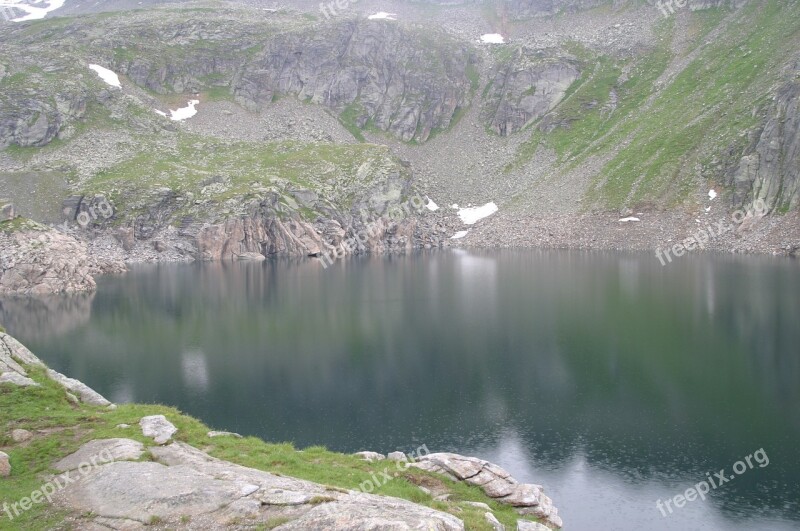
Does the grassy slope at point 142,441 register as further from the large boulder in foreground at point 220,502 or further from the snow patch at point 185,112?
the snow patch at point 185,112

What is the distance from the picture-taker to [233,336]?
57125 millimetres

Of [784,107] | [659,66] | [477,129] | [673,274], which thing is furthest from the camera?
[477,129]

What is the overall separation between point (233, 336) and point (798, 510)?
153ft

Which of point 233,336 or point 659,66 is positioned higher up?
point 659,66

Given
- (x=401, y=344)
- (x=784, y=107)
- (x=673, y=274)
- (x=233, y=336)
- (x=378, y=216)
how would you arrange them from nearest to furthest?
(x=401, y=344) → (x=233, y=336) → (x=673, y=274) → (x=784, y=107) → (x=378, y=216)

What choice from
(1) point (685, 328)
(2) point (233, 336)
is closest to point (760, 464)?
(1) point (685, 328)

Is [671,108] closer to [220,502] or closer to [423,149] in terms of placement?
[423,149]

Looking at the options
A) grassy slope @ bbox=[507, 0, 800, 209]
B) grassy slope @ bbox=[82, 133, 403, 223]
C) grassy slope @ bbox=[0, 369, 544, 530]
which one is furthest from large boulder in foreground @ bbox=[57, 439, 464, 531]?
grassy slope @ bbox=[507, 0, 800, 209]

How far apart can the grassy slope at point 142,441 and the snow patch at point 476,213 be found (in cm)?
13814

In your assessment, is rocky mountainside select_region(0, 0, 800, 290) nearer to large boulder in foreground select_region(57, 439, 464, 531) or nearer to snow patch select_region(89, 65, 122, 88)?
snow patch select_region(89, 65, 122, 88)

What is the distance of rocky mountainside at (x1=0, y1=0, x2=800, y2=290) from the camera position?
12988cm

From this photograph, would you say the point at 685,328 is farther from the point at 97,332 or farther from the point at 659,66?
the point at 659,66

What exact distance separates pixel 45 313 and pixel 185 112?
126m

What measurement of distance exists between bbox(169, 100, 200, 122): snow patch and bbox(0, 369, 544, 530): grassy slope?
168 meters
